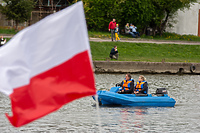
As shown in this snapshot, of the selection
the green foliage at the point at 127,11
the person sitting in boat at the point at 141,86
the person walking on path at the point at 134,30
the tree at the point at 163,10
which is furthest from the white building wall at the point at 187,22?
the person sitting in boat at the point at 141,86

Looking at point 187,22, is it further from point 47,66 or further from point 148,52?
point 47,66

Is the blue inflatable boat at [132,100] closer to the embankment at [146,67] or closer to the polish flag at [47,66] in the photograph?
the polish flag at [47,66]

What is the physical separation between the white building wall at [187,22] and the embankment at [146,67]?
52.7 feet

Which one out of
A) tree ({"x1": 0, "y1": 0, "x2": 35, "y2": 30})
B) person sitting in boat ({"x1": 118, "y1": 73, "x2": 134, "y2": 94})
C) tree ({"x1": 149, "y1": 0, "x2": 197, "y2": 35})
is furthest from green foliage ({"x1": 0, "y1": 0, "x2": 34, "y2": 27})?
person sitting in boat ({"x1": 118, "y1": 73, "x2": 134, "y2": 94})

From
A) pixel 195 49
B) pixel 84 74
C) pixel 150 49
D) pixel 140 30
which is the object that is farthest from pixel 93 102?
pixel 140 30

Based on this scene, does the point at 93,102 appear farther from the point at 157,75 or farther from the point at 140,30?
the point at 140,30

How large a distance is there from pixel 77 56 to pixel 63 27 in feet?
1.54

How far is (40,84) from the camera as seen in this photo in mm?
6527

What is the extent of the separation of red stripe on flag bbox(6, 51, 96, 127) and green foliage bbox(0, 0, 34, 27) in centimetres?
3265

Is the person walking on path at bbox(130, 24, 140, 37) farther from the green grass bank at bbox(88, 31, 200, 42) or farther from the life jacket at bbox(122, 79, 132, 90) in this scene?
the life jacket at bbox(122, 79, 132, 90)

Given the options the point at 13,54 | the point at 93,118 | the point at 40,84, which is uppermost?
the point at 13,54

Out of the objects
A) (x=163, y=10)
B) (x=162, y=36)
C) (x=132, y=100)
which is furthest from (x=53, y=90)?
(x=163, y=10)

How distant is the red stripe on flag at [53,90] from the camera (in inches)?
252

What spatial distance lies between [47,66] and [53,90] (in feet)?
1.18
